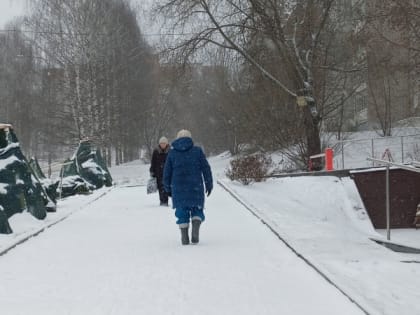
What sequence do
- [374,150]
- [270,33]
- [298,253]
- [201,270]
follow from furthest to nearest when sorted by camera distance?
[374,150] < [270,33] < [298,253] < [201,270]

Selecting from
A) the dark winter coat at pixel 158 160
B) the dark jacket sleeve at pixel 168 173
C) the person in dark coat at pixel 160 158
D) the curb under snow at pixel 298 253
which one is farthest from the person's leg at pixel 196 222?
the dark winter coat at pixel 158 160

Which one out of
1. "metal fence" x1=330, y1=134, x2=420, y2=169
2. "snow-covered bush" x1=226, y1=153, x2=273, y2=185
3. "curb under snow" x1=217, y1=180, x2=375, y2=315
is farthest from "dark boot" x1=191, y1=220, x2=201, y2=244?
Result: "metal fence" x1=330, y1=134, x2=420, y2=169

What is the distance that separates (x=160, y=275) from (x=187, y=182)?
232 cm

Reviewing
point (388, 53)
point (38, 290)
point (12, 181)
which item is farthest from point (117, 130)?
point (38, 290)

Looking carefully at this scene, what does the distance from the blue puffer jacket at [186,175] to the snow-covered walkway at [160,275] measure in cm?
65

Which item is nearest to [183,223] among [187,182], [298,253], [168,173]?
[187,182]

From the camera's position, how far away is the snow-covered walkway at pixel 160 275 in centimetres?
529

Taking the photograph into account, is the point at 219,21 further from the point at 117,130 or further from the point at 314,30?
the point at 117,130

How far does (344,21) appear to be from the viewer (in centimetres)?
2733

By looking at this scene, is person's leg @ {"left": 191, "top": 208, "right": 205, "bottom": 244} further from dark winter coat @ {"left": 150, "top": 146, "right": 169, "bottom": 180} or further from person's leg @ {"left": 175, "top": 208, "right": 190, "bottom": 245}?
dark winter coat @ {"left": 150, "top": 146, "right": 169, "bottom": 180}

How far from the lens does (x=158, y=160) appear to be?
14789 mm

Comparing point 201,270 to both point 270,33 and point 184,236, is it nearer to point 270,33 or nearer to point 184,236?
point 184,236

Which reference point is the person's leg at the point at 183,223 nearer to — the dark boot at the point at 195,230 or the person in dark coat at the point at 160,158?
the dark boot at the point at 195,230

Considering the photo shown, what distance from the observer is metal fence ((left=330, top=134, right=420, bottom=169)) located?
25.4 meters
